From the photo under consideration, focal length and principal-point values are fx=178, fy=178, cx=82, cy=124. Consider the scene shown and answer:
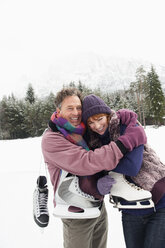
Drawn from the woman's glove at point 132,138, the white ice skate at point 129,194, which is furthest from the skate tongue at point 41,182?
the woman's glove at point 132,138

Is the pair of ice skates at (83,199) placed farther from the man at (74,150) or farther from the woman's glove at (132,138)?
the woman's glove at (132,138)

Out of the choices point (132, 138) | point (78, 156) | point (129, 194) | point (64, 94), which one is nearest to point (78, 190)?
point (78, 156)

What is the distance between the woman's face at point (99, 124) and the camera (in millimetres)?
1804

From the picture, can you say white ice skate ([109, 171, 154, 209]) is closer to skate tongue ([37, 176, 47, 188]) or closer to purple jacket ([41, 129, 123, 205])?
purple jacket ([41, 129, 123, 205])

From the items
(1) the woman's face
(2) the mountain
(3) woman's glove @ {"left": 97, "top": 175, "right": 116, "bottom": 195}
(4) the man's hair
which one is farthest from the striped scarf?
(2) the mountain

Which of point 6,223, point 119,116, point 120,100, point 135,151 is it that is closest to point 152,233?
point 135,151

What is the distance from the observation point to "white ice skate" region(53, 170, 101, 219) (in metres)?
1.67

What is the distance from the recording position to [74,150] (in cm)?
159

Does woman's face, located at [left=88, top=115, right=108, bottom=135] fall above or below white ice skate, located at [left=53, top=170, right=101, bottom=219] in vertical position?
above

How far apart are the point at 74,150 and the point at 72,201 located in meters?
0.51

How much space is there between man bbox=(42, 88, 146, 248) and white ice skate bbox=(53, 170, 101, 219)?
0.36 feet

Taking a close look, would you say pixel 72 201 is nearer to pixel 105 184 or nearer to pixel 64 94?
pixel 105 184

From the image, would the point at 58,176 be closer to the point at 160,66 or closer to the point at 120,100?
the point at 120,100

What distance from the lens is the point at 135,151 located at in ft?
5.13
